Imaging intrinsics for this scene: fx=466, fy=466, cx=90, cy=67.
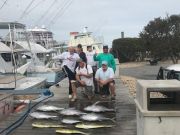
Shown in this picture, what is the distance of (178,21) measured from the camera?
143ft

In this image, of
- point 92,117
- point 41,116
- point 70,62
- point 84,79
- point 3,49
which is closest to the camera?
point 92,117

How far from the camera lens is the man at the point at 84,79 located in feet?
40.4

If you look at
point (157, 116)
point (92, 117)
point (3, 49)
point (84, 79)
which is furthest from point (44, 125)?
point (3, 49)

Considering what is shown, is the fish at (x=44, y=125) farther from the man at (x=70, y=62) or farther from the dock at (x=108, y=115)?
the man at (x=70, y=62)

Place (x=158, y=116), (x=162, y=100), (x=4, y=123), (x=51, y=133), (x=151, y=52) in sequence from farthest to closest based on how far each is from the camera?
(x=151, y=52), (x=4, y=123), (x=51, y=133), (x=162, y=100), (x=158, y=116)

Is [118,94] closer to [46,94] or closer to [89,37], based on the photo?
[46,94]

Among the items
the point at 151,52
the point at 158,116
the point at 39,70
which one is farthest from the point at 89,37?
the point at 158,116

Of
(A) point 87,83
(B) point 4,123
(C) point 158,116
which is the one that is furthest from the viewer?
(A) point 87,83

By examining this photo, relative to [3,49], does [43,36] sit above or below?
above

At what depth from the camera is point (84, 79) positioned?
12.5m

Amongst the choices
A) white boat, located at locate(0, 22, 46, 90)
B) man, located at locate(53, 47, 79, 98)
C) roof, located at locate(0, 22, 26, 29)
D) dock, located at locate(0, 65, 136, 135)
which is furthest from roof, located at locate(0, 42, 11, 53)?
man, located at locate(53, 47, 79, 98)

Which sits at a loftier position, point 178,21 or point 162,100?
point 178,21

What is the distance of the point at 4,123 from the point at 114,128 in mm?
2309

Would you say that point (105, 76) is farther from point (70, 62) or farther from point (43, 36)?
point (43, 36)
